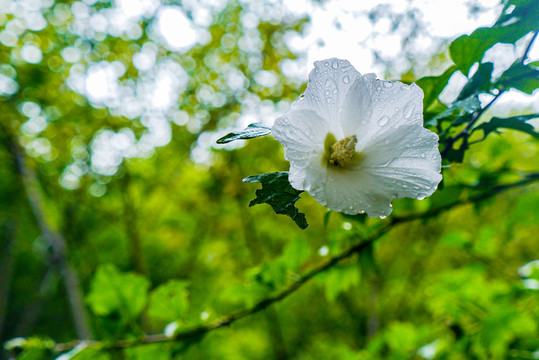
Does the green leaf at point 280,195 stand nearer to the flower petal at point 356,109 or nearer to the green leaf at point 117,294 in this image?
the flower petal at point 356,109

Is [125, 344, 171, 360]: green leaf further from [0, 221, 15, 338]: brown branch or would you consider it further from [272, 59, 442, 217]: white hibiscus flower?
[0, 221, 15, 338]: brown branch

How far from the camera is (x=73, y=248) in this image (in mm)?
2480

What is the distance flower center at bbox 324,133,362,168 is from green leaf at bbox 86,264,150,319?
0.41 meters

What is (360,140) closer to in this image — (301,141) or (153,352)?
(301,141)

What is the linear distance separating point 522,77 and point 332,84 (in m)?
0.16

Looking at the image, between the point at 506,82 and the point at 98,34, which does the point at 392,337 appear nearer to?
the point at 506,82

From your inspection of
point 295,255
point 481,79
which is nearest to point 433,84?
point 481,79

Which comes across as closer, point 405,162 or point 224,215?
point 405,162

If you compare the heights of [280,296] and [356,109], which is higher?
[356,109]

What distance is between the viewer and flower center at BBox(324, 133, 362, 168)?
23cm

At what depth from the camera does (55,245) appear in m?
1.85

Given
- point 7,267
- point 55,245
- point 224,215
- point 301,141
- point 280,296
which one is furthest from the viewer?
point 7,267

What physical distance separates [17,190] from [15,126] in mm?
689

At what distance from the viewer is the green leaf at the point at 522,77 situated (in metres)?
0.28
